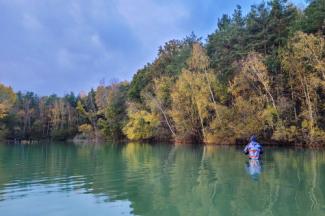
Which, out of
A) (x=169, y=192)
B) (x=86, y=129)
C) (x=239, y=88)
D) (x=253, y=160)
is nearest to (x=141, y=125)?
(x=86, y=129)

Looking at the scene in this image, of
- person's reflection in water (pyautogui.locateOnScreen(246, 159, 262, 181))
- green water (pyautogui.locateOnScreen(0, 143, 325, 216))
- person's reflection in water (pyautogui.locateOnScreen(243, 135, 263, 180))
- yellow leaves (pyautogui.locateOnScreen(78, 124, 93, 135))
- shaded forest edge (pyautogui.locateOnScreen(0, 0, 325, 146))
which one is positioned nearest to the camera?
green water (pyautogui.locateOnScreen(0, 143, 325, 216))

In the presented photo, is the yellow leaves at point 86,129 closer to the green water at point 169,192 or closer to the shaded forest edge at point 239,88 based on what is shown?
the shaded forest edge at point 239,88

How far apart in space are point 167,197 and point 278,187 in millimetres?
4009

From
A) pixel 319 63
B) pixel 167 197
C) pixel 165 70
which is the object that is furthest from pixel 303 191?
pixel 165 70

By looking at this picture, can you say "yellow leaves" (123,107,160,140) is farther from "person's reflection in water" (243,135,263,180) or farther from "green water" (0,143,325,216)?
"green water" (0,143,325,216)

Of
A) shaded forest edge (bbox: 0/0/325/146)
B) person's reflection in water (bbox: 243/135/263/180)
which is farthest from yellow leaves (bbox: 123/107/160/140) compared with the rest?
person's reflection in water (bbox: 243/135/263/180)

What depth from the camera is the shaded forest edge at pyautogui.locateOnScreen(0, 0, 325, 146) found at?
33219 mm

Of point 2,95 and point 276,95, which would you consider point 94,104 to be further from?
point 276,95

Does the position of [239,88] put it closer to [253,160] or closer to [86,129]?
[253,160]

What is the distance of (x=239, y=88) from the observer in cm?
3947

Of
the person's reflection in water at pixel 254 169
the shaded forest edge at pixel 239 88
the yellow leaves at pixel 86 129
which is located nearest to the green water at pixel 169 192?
the person's reflection in water at pixel 254 169

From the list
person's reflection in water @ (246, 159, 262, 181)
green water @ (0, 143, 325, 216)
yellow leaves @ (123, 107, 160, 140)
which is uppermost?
yellow leaves @ (123, 107, 160, 140)

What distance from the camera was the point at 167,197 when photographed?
11.1 m

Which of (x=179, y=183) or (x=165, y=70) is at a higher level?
(x=165, y=70)
